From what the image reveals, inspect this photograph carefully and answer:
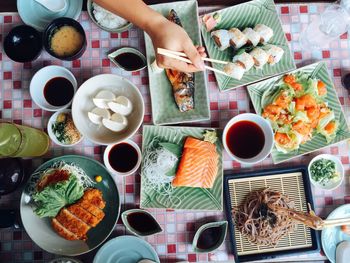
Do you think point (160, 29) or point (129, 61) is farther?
point (129, 61)

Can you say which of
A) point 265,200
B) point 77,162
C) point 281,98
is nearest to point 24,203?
point 77,162

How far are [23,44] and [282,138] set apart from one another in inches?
67.5

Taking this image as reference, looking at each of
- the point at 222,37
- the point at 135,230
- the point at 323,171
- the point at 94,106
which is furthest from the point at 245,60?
the point at 135,230

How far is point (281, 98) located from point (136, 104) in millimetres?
895

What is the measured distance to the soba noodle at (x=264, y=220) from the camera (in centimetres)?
230

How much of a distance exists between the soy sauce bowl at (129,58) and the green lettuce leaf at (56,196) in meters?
0.75

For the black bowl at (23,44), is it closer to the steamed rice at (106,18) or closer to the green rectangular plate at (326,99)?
the steamed rice at (106,18)

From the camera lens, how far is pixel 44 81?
7.73ft

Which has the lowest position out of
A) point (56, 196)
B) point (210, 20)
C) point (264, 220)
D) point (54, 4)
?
point (264, 220)

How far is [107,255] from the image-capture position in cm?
228

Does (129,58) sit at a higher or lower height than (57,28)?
lower

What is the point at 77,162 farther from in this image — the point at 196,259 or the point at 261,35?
the point at 261,35

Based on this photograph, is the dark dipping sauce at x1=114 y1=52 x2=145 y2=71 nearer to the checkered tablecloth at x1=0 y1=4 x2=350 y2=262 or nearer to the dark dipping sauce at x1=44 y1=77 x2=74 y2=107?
the checkered tablecloth at x1=0 y1=4 x2=350 y2=262

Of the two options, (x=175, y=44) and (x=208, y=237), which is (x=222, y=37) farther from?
(x=208, y=237)
